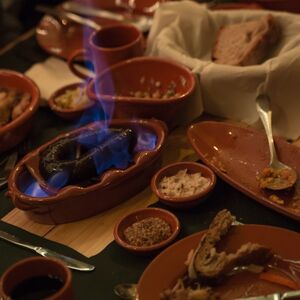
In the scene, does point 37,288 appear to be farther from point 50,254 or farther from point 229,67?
point 229,67

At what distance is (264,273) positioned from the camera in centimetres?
95

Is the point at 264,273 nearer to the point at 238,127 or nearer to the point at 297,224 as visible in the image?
the point at 297,224

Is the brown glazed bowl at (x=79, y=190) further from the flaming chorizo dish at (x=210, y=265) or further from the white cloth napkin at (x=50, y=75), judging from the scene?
the white cloth napkin at (x=50, y=75)

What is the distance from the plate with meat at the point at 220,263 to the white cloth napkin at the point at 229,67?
399mm

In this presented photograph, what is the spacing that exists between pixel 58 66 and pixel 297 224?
89 cm

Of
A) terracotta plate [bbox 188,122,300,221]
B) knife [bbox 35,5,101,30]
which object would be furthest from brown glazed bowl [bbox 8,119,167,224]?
knife [bbox 35,5,101,30]

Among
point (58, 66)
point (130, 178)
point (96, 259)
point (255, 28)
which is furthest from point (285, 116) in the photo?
point (58, 66)

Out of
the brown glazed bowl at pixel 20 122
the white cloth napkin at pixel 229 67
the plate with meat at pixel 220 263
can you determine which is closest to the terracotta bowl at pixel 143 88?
the white cloth napkin at pixel 229 67

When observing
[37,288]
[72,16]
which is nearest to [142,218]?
[37,288]

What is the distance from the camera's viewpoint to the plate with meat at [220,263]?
91cm

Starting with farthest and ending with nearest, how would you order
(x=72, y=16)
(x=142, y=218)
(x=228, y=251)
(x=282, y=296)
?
(x=72, y=16)
(x=142, y=218)
(x=228, y=251)
(x=282, y=296)

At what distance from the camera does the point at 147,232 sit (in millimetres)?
1038

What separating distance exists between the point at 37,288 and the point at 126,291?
0.16 meters

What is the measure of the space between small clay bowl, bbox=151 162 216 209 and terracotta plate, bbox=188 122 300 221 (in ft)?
0.07
